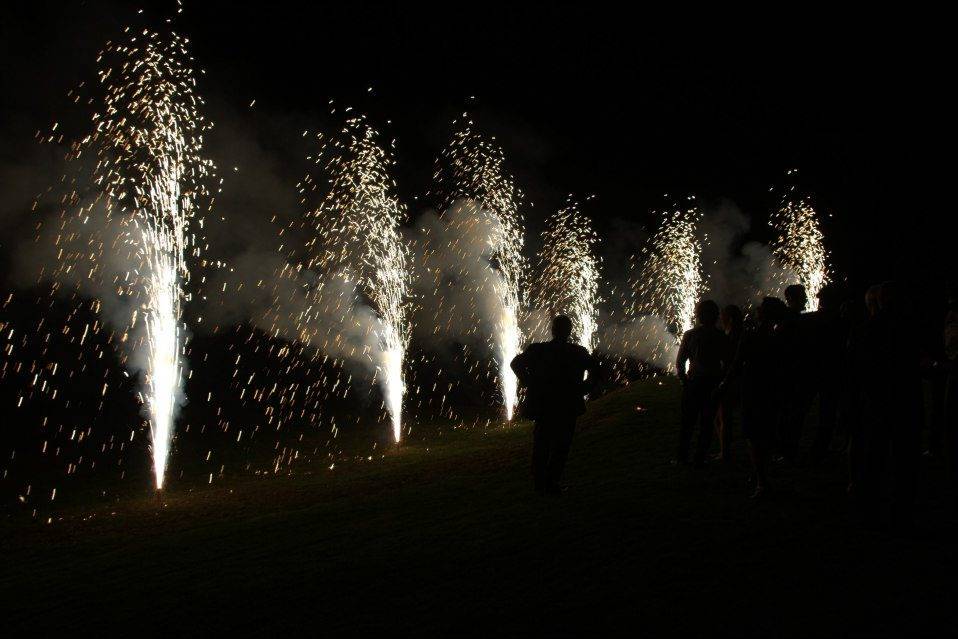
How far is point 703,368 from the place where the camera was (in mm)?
10180

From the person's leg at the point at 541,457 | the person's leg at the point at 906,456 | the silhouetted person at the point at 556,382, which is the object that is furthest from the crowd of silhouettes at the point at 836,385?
the person's leg at the point at 541,457

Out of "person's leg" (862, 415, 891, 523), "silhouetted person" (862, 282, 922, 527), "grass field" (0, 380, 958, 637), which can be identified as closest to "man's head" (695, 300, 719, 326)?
"grass field" (0, 380, 958, 637)

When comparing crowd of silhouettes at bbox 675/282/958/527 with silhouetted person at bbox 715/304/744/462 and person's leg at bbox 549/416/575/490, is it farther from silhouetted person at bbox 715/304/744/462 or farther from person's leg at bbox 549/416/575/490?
person's leg at bbox 549/416/575/490

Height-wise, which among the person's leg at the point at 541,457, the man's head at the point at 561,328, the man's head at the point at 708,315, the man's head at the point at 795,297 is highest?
the man's head at the point at 795,297

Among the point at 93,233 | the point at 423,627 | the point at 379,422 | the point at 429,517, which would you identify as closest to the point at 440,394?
the point at 379,422

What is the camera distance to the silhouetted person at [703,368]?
10.2 metres

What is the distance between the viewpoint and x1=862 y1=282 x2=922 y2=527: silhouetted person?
280 inches

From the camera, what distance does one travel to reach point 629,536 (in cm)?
744

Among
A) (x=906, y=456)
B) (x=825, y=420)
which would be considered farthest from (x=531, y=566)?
(x=825, y=420)

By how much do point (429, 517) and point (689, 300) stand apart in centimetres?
3849

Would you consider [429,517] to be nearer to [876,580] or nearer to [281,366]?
[876,580]

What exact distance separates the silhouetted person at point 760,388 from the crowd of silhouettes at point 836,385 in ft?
0.03

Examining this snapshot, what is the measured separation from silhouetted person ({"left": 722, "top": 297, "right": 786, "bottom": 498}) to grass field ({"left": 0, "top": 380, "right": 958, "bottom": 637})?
0.49 metres

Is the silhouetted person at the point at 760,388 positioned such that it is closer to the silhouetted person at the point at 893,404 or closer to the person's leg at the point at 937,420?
the silhouetted person at the point at 893,404
